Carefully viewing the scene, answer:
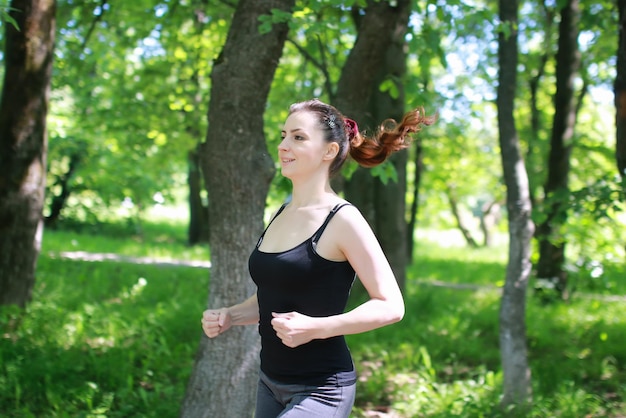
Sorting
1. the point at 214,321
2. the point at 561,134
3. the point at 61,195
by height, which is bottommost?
the point at 214,321

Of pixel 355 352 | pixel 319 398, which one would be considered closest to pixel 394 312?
A: pixel 319 398

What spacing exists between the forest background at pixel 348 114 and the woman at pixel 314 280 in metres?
1.90

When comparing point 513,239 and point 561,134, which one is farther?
point 561,134

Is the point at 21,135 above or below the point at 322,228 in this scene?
above

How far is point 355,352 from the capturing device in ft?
23.6

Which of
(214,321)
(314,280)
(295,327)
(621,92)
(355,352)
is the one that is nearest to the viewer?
(295,327)

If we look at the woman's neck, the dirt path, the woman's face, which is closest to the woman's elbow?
the woman's neck

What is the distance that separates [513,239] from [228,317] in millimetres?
3683

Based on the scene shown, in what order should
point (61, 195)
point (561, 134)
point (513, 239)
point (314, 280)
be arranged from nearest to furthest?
1. point (314, 280)
2. point (513, 239)
3. point (561, 134)
4. point (61, 195)

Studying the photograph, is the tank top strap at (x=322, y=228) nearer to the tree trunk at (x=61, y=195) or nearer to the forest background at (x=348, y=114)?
the forest background at (x=348, y=114)

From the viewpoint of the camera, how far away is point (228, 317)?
9.14 ft

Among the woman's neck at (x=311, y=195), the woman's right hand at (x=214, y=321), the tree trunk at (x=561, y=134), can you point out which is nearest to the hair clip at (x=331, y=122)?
the woman's neck at (x=311, y=195)

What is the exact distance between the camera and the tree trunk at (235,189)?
4.40 m

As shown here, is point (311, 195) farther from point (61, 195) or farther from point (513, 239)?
point (61, 195)
